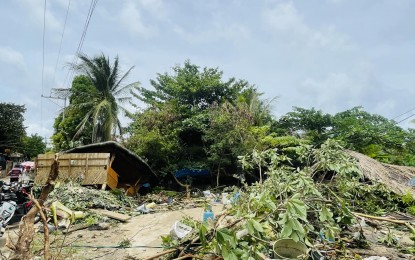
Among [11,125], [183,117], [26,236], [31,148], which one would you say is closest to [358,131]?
[183,117]

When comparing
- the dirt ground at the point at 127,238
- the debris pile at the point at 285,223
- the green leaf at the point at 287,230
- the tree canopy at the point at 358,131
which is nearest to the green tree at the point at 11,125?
the tree canopy at the point at 358,131

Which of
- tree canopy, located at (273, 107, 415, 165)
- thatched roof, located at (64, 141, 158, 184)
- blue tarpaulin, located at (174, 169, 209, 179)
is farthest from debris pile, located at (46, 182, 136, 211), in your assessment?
tree canopy, located at (273, 107, 415, 165)

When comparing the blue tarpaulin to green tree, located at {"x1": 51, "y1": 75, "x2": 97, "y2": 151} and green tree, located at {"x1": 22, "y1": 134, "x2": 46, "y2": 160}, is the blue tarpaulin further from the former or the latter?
green tree, located at {"x1": 22, "y1": 134, "x2": 46, "y2": 160}

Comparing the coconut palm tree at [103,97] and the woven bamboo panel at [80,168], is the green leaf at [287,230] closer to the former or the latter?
the woven bamboo panel at [80,168]

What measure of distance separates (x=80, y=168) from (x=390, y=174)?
427 inches

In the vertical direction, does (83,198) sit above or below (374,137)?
below

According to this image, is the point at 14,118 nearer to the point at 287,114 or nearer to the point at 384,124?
the point at 287,114

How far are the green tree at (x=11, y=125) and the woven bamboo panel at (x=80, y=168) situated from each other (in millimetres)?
20684

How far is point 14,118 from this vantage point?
3056 centimetres

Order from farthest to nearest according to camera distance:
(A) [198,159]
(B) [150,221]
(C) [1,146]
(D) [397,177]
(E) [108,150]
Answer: (C) [1,146]
(A) [198,159]
(E) [108,150]
(D) [397,177]
(B) [150,221]

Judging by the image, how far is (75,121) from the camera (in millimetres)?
22969

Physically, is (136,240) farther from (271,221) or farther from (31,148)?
(31,148)

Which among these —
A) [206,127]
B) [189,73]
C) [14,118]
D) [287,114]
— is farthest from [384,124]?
[14,118]

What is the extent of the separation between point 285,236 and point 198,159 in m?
15.6
